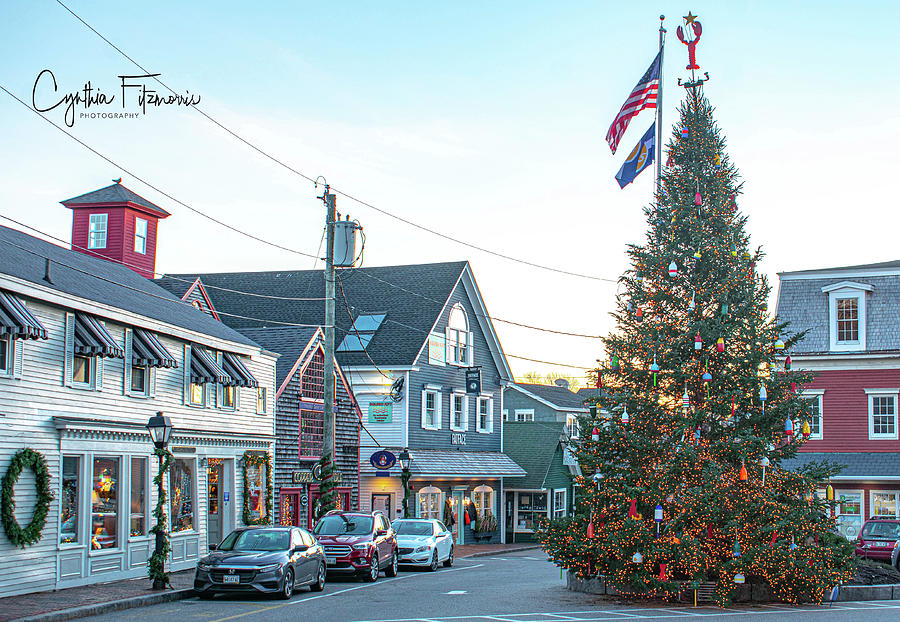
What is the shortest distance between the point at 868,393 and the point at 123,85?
1144 inches

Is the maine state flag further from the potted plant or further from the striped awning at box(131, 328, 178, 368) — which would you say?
the potted plant

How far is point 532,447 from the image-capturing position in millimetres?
49281

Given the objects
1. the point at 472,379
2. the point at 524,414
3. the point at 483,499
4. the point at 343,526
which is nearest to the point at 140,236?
the point at 343,526

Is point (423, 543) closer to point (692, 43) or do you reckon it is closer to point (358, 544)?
point (358, 544)

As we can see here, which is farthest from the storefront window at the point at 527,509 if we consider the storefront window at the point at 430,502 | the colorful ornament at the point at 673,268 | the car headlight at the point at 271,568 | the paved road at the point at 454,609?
the car headlight at the point at 271,568

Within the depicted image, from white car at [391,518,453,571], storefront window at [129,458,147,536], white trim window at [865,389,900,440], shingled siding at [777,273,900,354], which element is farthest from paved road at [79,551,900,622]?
shingled siding at [777,273,900,354]

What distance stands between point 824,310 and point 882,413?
174 inches

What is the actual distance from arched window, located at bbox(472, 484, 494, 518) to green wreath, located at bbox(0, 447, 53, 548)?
27371 millimetres

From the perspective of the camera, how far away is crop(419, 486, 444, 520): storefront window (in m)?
40.8

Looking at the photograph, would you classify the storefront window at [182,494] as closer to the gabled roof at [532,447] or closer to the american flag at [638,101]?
the american flag at [638,101]

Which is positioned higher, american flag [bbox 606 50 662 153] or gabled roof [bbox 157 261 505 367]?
american flag [bbox 606 50 662 153]

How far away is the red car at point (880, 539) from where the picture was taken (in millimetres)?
28984

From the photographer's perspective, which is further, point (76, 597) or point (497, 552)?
point (497, 552)

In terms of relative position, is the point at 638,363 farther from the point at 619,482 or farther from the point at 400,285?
the point at 400,285
